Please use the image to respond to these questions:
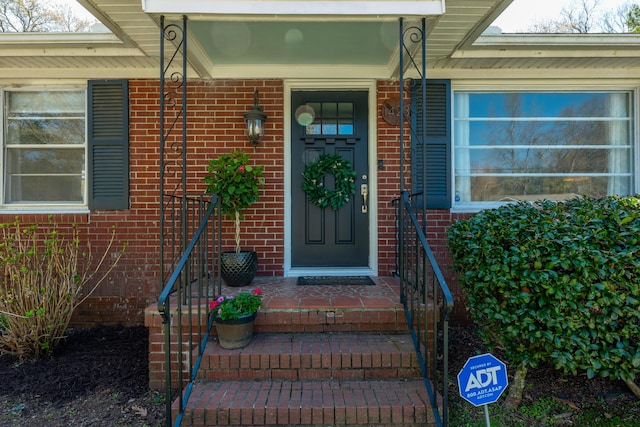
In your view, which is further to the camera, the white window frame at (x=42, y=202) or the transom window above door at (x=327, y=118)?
the transom window above door at (x=327, y=118)

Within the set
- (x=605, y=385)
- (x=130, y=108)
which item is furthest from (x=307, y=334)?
(x=130, y=108)

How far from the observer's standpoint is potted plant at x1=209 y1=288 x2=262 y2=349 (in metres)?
2.73

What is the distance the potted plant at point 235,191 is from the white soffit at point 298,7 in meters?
1.25

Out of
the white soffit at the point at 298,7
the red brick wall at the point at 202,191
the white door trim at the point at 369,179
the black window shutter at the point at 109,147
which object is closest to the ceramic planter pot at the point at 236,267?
the red brick wall at the point at 202,191

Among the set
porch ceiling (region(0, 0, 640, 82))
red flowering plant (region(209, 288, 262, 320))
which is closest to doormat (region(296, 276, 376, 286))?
Result: red flowering plant (region(209, 288, 262, 320))

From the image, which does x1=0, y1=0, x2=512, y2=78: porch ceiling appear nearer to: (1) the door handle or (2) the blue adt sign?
(1) the door handle

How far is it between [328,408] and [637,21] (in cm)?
1463

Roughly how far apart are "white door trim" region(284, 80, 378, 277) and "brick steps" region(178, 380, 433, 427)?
1.78 meters

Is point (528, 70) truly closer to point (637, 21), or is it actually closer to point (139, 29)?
point (139, 29)

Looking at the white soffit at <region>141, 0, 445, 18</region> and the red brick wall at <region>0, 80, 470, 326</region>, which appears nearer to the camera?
the white soffit at <region>141, 0, 445, 18</region>

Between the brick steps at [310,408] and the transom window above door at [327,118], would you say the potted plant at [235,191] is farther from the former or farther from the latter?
the brick steps at [310,408]

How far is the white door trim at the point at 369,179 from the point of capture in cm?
420

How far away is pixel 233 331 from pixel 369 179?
7.24 ft

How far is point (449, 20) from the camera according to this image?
313cm
